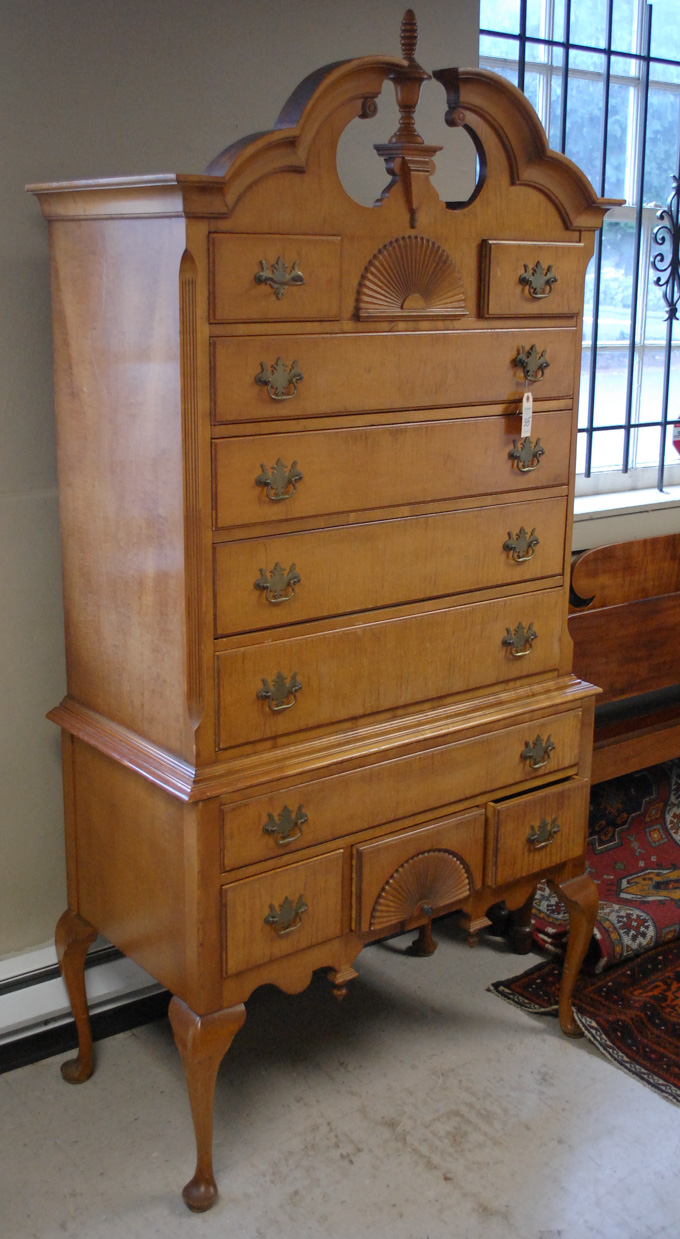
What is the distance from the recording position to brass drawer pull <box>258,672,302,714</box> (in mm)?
2186

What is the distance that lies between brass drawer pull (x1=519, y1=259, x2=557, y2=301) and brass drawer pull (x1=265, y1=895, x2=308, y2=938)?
51.4 inches

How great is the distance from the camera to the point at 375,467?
224 centimetres

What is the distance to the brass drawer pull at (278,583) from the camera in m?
2.13

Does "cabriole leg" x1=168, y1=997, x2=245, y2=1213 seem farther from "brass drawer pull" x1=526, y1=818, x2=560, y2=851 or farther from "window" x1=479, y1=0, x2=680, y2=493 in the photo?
"window" x1=479, y1=0, x2=680, y2=493

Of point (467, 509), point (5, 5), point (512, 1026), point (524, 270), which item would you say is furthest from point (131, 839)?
point (5, 5)

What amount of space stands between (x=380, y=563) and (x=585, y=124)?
212cm

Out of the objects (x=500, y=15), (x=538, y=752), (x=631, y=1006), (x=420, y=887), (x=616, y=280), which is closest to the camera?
(x=420, y=887)

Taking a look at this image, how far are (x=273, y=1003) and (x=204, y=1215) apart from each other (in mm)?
755

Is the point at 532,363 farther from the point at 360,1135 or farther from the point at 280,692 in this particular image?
the point at 360,1135

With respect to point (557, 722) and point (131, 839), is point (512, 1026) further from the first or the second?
point (131, 839)

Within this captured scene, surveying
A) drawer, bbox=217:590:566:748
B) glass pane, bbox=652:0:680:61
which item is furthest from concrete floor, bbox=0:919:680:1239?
glass pane, bbox=652:0:680:61

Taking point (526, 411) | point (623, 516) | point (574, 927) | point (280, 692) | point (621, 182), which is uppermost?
point (621, 182)

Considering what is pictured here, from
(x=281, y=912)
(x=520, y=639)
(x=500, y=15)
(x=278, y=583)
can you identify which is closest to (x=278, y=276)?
(x=278, y=583)

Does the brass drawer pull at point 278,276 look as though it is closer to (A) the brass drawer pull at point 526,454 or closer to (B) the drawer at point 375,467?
(B) the drawer at point 375,467
